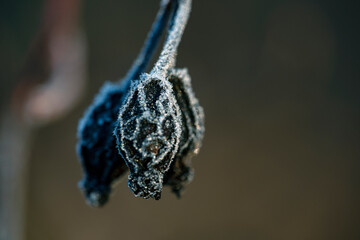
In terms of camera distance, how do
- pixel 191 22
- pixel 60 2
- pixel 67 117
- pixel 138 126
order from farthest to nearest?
pixel 67 117
pixel 191 22
pixel 60 2
pixel 138 126

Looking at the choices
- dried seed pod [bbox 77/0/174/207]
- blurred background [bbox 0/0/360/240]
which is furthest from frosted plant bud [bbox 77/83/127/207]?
blurred background [bbox 0/0/360/240]

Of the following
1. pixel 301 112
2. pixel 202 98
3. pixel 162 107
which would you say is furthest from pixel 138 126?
pixel 301 112

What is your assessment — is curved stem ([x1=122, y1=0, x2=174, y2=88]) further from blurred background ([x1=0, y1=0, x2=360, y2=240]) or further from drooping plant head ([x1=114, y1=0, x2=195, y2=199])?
blurred background ([x1=0, y1=0, x2=360, y2=240])

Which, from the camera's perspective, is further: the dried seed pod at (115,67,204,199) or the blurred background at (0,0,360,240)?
the blurred background at (0,0,360,240)

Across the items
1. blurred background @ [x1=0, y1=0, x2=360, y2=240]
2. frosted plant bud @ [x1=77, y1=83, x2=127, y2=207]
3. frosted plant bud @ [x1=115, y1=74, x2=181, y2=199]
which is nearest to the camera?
frosted plant bud @ [x1=115, y1=74, x2=181, y2=199]

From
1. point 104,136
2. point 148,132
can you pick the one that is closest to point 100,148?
point 104,136

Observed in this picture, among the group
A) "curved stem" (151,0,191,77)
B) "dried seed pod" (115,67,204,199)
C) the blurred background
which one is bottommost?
"dried seed pod" (115,67,204,199)

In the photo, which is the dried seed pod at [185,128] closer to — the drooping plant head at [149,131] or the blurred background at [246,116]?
the drooping plant head at [149,131]

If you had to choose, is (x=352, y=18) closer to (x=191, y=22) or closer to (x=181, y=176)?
(x=191, y=22)
